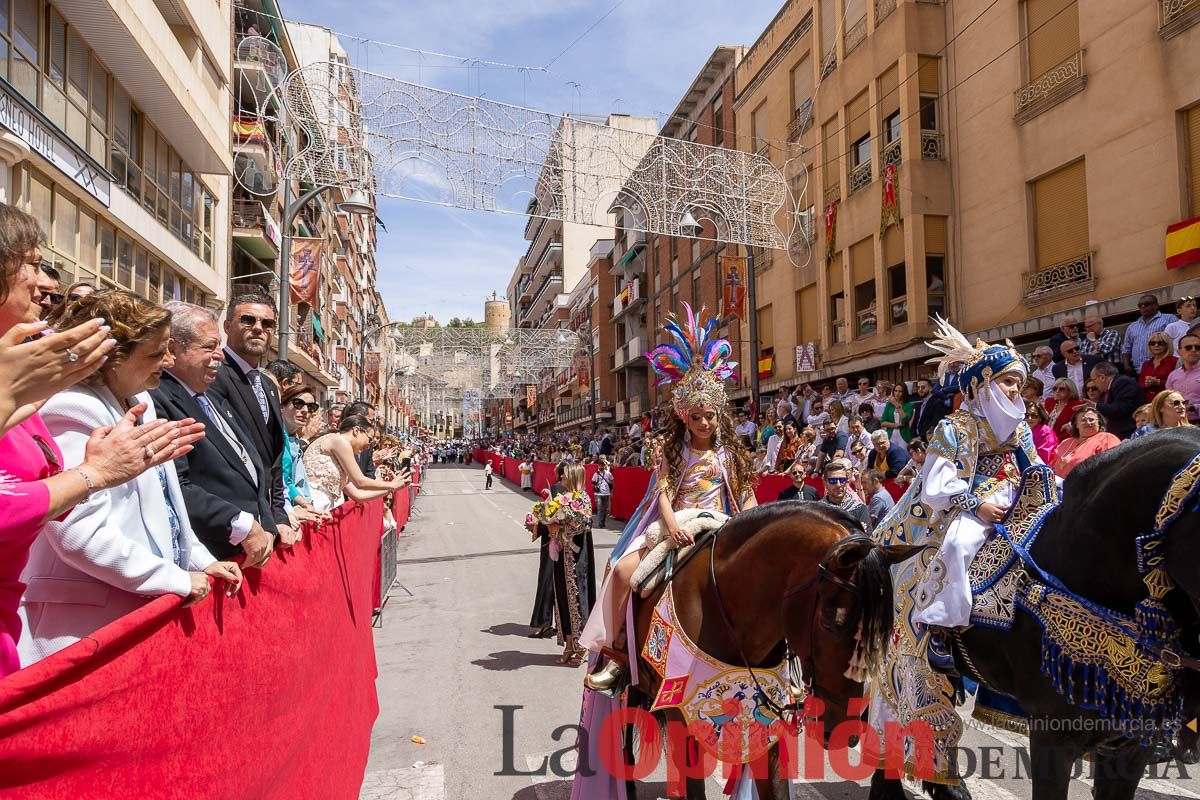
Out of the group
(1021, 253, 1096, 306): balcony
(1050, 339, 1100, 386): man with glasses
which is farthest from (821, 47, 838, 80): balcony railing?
(1050, 339, 1100, 386): man with glasses

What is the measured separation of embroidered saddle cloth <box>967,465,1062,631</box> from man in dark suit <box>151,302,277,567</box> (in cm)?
336

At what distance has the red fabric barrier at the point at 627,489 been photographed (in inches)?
841

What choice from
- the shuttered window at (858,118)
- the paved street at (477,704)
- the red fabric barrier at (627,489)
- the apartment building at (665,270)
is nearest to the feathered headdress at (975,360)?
the paved street at (477,704)

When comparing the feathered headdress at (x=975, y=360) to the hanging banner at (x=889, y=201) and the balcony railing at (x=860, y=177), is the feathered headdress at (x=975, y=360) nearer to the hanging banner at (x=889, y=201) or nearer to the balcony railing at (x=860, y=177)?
the hanging banner at (x=889, y=201)

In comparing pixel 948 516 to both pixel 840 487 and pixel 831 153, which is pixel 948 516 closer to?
pixel 840 487

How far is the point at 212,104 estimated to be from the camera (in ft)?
66.8

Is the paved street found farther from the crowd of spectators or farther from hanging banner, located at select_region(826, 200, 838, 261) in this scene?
hanging banner, located at select_region(826, 200, 838, 261)

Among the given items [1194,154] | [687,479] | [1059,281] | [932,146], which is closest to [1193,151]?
[1194,154]

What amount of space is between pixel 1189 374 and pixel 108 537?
1020 cm

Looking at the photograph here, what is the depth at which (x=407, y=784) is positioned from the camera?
198 inches

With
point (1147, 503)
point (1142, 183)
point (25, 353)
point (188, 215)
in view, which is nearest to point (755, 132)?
point (1142, 183)

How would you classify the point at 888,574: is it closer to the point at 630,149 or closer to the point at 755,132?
the point at 630,149

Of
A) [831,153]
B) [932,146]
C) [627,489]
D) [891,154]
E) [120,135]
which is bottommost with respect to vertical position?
[627,489]

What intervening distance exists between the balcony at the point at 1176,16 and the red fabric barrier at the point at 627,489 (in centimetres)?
1373
